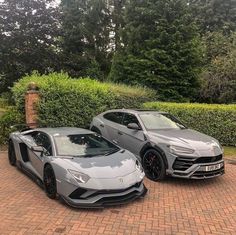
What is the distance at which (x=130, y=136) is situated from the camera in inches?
381

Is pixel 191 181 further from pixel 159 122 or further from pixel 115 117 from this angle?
pixel 115 117

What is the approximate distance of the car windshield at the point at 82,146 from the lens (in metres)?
7.33

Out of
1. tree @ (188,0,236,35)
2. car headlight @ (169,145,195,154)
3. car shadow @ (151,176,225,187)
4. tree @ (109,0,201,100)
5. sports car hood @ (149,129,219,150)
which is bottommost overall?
car shadow @ (151,176,225,187)

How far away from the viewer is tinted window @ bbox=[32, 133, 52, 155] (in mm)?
7486

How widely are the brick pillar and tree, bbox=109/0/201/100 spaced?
27.2ft

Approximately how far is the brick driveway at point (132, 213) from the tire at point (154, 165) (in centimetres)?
35

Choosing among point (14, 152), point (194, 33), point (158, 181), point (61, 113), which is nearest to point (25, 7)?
point (194, 33)

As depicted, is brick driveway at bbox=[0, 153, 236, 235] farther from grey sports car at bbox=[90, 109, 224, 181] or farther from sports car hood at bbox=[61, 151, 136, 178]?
sports car hood at bbox=[61, 151, 136, 178]

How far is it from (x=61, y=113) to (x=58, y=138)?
15.9 ft

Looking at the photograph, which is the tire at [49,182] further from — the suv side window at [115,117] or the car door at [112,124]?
the suv side window at [115,117]

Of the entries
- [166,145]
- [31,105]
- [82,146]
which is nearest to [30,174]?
[82,146]

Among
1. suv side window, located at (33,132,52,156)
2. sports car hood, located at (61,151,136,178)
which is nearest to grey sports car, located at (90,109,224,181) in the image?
sports car hood, located at (61,151,136,178)

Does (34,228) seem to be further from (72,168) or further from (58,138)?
(58,138)

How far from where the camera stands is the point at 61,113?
12492 millimetres
